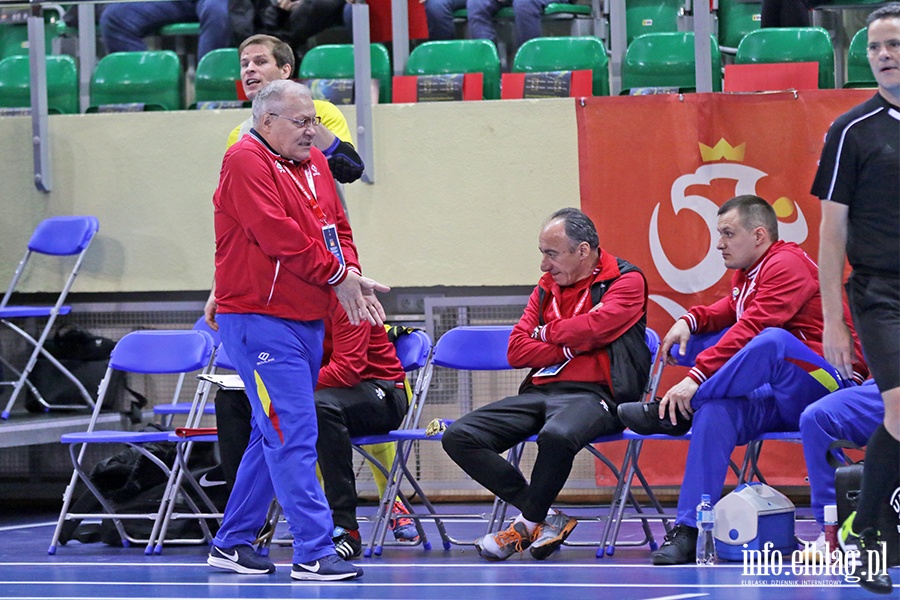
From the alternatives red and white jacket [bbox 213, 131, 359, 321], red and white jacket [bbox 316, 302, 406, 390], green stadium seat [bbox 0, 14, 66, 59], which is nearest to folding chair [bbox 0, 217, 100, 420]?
green stadium seat [bbox 0, 14, 66, 59]

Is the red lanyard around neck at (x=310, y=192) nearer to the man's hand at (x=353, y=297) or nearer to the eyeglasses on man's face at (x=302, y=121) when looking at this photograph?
the eyeglasses on man's face at (x=302, y=121)

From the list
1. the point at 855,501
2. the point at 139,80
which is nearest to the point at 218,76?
the point at 139,80

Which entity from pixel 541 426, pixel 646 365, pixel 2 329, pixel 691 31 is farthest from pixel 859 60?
pixel 2 329

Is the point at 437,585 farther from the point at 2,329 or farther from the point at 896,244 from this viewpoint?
the point at 2,329

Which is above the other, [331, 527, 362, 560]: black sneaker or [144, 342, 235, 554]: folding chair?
[144, 342, 235, 554]: folding chair

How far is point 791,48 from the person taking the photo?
23.0 feet

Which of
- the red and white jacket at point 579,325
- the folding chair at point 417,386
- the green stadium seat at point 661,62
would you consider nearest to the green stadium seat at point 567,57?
the green stadium seat at point 661,62

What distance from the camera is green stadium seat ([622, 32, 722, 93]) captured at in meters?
7.13

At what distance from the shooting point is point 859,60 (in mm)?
7051

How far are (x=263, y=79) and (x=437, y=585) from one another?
2.27 m

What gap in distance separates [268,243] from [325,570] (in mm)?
1175

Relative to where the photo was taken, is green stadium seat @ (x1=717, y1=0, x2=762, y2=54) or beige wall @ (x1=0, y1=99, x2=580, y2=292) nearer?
beige wall @ (x1=0, y1=99, x2=580, y2=292)

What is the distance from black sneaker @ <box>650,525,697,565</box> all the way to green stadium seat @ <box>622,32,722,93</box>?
294 cm

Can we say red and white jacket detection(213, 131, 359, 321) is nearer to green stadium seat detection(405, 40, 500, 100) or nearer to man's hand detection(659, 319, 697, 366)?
man's hand detection(659, 319, 697, 366)
